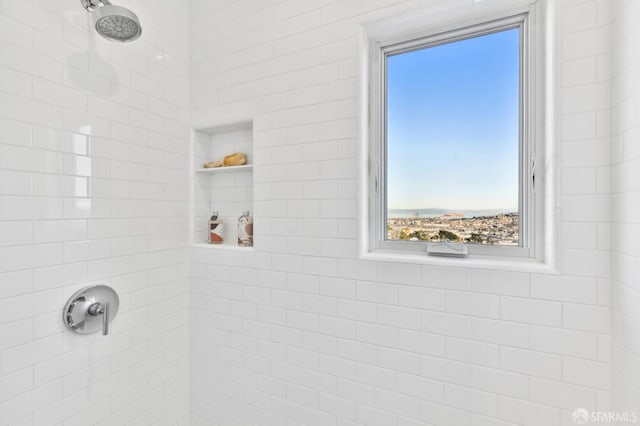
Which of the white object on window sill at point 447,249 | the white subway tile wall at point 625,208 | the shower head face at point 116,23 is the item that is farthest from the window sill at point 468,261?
the shower head face at point 116,23

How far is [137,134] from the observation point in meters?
1.43

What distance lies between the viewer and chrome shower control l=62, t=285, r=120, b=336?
1163 millimetres

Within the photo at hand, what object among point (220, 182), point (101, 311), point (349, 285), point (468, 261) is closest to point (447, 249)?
point (468, 261)

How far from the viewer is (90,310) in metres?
1.21

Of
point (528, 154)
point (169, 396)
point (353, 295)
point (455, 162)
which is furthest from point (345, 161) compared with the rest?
point (169, 396)

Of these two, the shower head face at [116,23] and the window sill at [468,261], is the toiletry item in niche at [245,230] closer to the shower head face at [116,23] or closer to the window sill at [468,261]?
the window sill at [468,261]

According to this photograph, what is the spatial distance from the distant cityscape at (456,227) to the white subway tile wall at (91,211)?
3.86 feet

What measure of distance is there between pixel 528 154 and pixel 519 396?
866mm

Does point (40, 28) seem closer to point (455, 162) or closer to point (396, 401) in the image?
point (455, 162)

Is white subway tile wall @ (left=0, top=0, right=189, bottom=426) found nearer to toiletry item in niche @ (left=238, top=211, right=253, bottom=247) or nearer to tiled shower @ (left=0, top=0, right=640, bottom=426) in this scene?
tiled shower @ (left=0, top=0, right=640, bottom=426)

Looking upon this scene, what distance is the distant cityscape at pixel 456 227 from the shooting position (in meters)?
1.18

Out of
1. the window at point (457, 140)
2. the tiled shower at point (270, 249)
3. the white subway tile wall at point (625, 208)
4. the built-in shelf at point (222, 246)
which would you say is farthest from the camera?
the built-in shelf at point (222, 246)

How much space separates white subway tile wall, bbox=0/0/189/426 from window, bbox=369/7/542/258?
1072mm

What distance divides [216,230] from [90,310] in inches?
26.2
